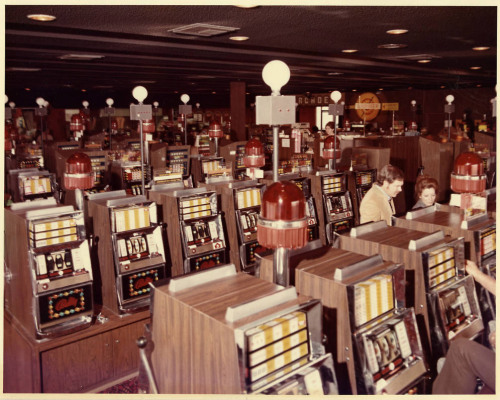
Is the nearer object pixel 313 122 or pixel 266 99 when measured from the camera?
pixel 266 99

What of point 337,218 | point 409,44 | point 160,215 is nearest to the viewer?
point 160,215

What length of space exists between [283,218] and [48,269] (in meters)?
2.10

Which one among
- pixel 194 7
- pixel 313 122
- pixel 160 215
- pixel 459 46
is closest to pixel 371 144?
pixel 459 46

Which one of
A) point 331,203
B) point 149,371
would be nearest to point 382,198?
point 331,203

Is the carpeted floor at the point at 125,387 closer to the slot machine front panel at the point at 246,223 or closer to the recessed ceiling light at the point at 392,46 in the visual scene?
the slot machine front panel at the point at 246,223

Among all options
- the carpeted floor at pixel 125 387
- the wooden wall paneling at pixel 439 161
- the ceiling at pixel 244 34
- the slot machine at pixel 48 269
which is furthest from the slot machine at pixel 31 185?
the wooden wall paneling at pixel 439 161

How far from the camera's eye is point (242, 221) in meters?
5.50

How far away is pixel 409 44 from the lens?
6066 millimetres

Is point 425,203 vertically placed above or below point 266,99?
below

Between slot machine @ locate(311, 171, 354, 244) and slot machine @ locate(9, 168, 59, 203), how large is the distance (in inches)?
170

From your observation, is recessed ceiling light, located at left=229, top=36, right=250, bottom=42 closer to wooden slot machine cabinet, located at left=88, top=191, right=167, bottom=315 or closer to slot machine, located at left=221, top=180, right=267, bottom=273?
slot machine, located at left=221, top=180, right=267, bottom=273

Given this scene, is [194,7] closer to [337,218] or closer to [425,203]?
[425,203]

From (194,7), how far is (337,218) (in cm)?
368

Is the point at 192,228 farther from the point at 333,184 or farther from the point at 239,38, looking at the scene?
the point at 333,184
